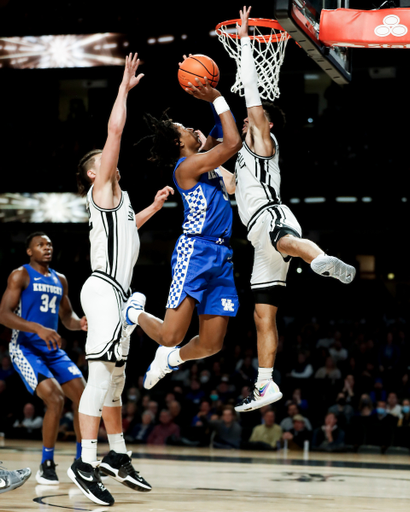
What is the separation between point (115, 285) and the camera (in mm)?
5453

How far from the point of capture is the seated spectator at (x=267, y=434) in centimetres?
1148

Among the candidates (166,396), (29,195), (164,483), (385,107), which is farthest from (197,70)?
(29,195)

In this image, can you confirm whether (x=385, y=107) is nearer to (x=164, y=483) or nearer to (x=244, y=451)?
(x=244, y=451)

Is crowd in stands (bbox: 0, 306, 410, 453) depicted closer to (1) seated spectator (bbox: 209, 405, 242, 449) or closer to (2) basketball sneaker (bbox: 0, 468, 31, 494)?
(1) seated spectator (bbox: 209, 405, 242, 449)

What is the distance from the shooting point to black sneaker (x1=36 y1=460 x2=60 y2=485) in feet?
21.2

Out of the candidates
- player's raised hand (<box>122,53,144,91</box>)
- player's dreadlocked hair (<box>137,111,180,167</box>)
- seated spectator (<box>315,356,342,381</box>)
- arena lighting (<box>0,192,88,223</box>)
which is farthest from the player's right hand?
arena lighting (<box>0,192,88,223</box>)

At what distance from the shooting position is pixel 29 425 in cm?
1266

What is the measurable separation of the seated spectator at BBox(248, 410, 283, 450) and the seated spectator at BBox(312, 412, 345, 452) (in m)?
0.61

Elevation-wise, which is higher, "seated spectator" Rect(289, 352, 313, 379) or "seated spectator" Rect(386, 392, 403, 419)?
"seated spectator" Rect(289, 352, 313, 379)

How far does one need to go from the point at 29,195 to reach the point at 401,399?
10.1m

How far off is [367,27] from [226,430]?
759 cm

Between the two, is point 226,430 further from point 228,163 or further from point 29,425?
point 228,163

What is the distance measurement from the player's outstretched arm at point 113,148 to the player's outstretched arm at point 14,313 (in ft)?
5.45

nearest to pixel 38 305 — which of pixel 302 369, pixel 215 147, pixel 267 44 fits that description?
pixel 215 147
